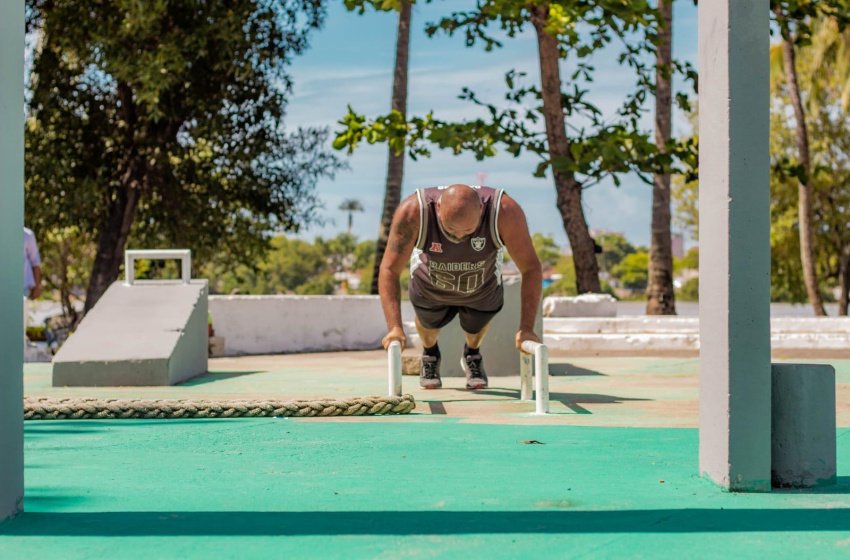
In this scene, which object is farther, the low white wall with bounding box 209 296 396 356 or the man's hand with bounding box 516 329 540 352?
the low white wall with bounding box 209 296 396 356

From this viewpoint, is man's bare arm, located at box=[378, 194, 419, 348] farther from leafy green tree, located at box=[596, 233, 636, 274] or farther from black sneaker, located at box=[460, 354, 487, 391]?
leafy green tree, located at box=[596, 233, 636, 274]

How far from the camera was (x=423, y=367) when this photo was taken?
743cm

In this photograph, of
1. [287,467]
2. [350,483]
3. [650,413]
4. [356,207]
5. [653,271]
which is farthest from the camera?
[356,207]

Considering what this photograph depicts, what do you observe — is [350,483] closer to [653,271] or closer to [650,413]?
[650,413]

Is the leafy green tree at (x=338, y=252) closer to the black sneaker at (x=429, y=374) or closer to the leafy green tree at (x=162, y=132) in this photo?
the leafy green tree at (x=162, y=132)

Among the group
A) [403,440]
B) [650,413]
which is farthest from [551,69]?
[403,440]

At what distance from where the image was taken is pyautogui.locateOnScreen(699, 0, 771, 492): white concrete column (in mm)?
3273

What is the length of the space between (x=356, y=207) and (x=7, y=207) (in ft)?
438

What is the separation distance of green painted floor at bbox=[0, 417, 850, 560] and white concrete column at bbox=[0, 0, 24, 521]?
0.60 feet

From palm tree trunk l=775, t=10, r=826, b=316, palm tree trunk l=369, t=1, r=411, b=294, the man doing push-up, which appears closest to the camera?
the man doing push-up

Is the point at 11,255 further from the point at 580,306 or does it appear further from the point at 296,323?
A: the point at 580,306

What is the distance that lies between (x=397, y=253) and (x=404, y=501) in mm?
3362

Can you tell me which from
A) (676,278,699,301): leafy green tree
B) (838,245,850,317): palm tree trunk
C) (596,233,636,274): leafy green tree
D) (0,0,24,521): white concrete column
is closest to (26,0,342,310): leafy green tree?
(0,0,24,521): white concrete column

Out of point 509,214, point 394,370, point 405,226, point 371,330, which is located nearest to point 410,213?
point 405,226
